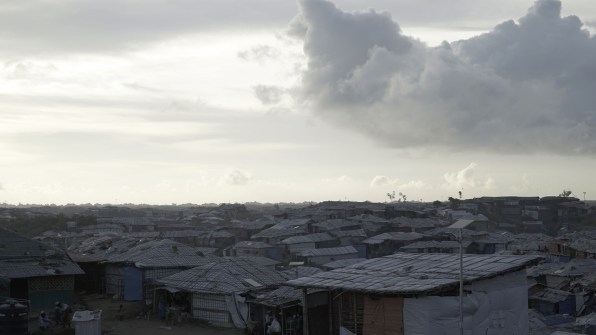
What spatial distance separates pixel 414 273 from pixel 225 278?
11.9m

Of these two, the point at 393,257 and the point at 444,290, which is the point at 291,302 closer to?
the point at 393,257

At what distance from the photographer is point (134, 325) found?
29.2 metres

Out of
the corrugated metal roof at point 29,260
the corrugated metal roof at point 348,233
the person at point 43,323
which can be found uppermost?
the corrugated metal roof at point 29,260

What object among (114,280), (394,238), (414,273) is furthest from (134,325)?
(394,238)

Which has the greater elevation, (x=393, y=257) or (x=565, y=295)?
(x=393, y=257)

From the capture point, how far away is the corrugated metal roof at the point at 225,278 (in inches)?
1132

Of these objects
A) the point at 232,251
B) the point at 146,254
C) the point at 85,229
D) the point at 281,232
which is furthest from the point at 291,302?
the point at 85,229

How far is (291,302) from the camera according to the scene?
24.6 metres

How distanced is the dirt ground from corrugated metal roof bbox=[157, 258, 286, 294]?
1723 mm

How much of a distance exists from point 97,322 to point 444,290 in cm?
1498

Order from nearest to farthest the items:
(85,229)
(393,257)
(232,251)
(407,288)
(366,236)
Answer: (407,288) < (393,257) < (232,251) < (366,236) < (85,229)

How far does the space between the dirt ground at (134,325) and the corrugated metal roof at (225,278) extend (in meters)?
1.72

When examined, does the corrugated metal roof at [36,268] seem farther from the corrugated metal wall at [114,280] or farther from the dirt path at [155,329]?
the corrugated metal wall at [114,280]

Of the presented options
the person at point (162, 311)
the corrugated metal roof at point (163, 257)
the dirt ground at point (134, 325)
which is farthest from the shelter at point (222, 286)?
the corrugated metal roof at point (163, 257)
